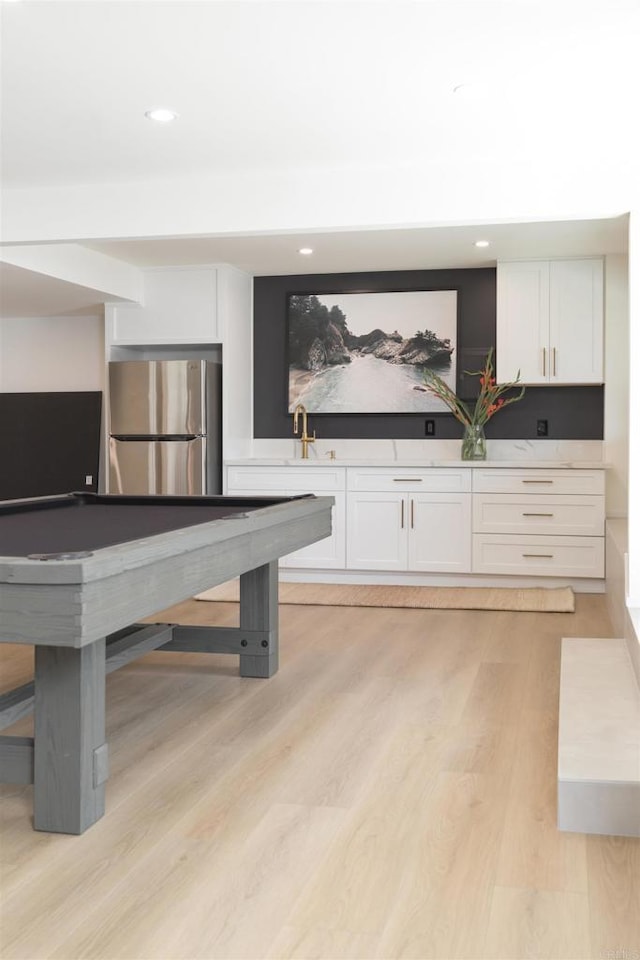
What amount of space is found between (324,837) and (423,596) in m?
3.79

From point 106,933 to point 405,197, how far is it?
11.1 feet

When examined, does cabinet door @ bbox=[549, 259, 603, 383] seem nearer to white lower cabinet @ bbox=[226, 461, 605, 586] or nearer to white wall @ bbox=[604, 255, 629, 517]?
white wall @ bbox=[604, 255, 629, 517]

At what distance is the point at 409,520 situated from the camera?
6688 millimetres

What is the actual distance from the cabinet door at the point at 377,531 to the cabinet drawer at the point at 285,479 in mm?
186

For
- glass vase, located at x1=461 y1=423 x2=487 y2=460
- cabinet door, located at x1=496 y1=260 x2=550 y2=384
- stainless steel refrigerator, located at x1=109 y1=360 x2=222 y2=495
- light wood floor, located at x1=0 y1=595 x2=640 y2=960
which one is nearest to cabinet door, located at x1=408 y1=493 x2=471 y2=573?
glass vase, located at x1=461 y1=423 x2=487 y2=460

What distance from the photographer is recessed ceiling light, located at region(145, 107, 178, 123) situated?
3707 millimetres

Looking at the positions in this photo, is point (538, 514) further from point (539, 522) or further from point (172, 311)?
point (172, 311)

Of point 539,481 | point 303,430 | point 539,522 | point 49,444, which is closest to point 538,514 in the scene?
point 539,522

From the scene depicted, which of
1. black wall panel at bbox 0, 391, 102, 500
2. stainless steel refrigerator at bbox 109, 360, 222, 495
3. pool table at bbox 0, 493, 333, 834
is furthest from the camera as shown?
black wall panel at bbox 0, 391, 102, 500

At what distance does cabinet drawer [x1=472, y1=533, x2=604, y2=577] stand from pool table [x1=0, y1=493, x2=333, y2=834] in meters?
3.01

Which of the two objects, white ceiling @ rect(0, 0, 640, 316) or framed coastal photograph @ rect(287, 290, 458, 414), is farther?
framed coastal photograph @ rect(287, 290, 458, 414)

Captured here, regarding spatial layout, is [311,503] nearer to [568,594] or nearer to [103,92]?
[103,92]

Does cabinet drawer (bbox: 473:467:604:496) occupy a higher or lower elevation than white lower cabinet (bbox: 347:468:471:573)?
higher


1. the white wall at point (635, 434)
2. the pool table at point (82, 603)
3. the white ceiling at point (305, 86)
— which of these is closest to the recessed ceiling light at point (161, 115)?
the white ceiling at point (305, 86)
